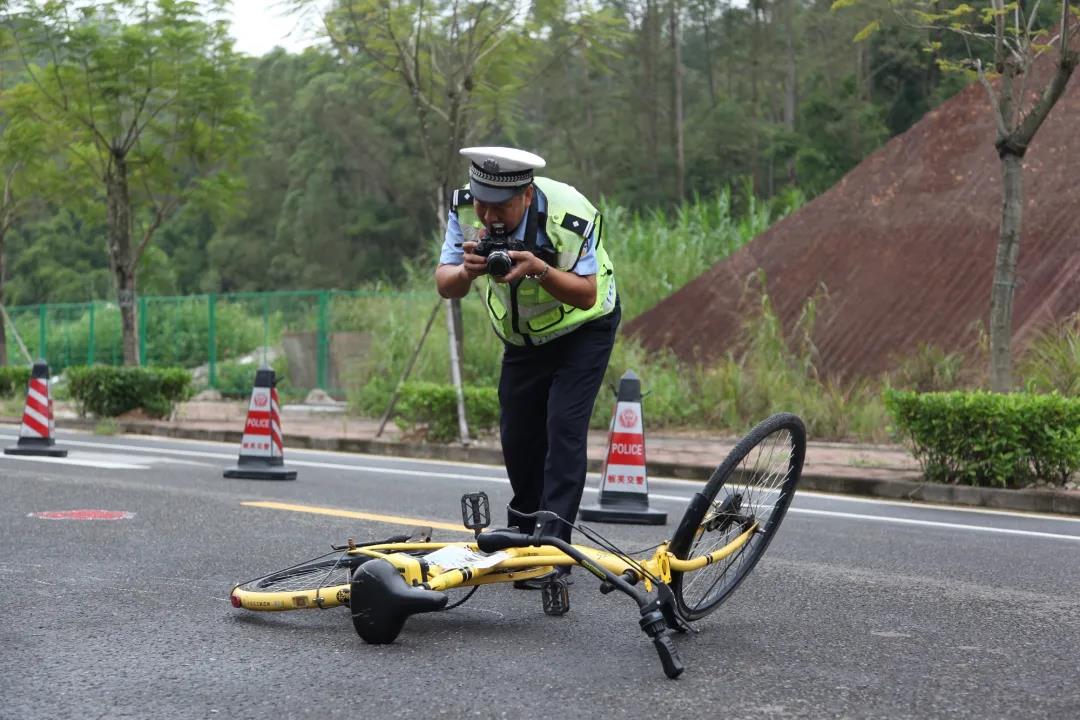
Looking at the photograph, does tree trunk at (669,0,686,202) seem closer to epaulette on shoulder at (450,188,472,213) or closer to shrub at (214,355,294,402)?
shrub at (214,355,294,402)

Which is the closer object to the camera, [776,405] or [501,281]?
[501,281]

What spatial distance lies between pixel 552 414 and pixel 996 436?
626 cm

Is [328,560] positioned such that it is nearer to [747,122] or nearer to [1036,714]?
[1036,714]

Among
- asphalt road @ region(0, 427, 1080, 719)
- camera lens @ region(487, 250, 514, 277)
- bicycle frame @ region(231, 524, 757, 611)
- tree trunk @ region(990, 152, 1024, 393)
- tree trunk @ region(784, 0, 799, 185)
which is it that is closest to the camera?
asphalt road @ region(0, 427, 1080, 719)

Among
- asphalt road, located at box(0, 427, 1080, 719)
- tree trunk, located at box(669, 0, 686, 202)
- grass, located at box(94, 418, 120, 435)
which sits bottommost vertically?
grass, located at box(94, 418, 120, 435)

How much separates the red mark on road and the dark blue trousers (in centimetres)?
316

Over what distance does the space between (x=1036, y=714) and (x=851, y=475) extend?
7.84 m

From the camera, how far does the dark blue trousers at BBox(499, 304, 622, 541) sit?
545 cm

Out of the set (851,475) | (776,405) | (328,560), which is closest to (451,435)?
(776,405)

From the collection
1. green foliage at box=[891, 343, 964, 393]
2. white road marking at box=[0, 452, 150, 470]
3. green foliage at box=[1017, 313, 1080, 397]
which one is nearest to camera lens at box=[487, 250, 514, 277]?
white road marking at box=[0, 452, 150, 470]

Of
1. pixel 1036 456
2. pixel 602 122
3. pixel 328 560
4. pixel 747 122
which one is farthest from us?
pixel 602 122

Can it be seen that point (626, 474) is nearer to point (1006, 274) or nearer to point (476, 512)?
point (476, 512)

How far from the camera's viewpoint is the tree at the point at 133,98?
20.4 m

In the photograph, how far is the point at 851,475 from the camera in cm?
1174
